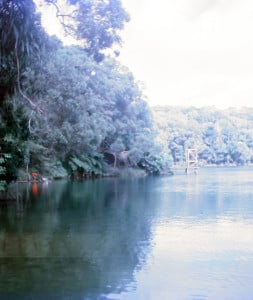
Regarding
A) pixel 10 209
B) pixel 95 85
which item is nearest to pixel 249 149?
pixel 95 85

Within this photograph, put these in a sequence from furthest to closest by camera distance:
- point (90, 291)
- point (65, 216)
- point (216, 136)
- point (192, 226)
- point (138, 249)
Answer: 1. point (216, 136)
2. point (65, 216)
3. point (192, 226)
4. point (138, 249)
5. point (90, 291)

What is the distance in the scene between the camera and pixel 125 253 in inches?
334

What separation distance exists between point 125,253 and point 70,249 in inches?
41.2

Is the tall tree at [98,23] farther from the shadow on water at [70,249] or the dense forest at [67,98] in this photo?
the shadow on water at [70,249]

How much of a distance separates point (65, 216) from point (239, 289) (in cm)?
773

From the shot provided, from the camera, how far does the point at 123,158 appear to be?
3897 centimetres

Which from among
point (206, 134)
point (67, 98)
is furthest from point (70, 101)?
point (206, 134)

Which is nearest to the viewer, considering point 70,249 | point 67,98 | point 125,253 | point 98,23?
point 125,253

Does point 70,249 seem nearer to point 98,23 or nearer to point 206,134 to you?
point 98,23

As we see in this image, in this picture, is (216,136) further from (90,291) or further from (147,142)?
(90,291)

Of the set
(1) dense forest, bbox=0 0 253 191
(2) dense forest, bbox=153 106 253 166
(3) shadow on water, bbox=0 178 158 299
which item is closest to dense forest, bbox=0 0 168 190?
Result: (1) dense forest, bbox=0 0 253 191

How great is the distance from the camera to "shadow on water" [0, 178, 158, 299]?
20.8 ft

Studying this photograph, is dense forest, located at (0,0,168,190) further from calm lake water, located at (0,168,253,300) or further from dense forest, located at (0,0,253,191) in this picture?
calm lake water, located at (0,168,253,300)

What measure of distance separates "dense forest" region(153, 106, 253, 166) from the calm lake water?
158 feet
